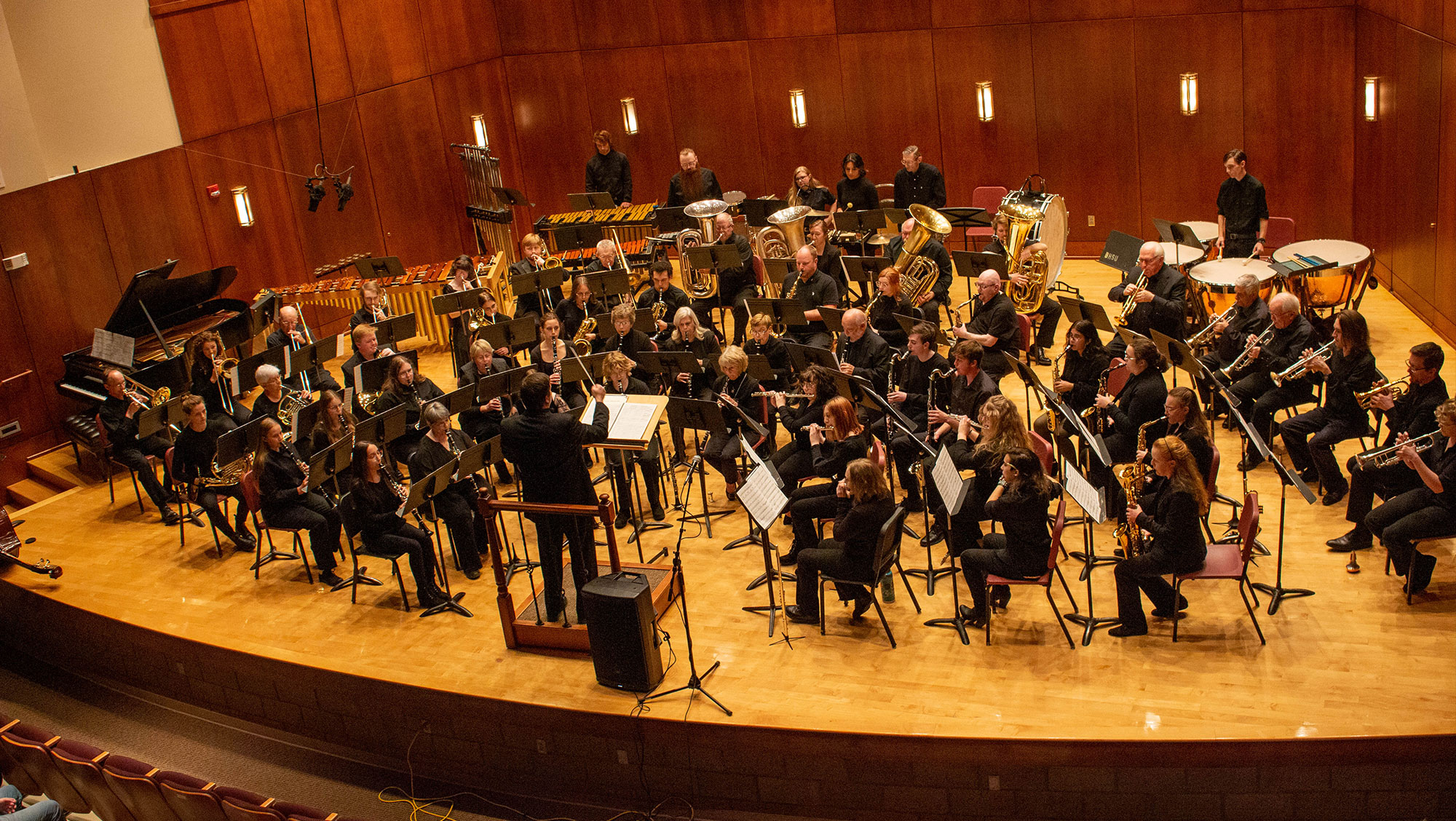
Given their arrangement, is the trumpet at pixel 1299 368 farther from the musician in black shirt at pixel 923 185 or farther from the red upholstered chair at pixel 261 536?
the red upholstered chair at pixel 261 536

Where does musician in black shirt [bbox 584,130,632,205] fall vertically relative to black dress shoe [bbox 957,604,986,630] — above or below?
above

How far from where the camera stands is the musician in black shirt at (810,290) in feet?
32.8

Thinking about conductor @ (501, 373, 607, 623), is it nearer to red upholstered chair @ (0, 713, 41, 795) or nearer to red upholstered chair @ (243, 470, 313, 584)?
red upholstered chair @ (243, 470, 313, 584)

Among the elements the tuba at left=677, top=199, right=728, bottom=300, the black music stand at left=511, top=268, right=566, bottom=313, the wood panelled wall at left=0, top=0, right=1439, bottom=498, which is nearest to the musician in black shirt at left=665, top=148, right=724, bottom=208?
the tuba at left=677, top=199, right=728, bottom=300

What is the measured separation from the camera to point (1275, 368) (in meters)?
7.91

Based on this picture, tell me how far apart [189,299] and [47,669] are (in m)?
3.67

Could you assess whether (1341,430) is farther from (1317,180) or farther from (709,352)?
(1317,180)

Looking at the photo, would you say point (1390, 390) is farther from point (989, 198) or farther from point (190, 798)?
point (190, 798)

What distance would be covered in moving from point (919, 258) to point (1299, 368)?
3.26 m

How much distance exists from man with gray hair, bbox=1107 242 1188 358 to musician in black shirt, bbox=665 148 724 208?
17.7ft

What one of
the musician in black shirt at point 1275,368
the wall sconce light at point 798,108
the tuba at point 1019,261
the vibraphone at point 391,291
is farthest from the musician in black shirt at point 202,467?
the wall sconce light at point 798,108

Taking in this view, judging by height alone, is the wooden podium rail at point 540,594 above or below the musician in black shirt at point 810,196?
below

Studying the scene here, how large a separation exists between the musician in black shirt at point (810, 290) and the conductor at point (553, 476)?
3.20 metres

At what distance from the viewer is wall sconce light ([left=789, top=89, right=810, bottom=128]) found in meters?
14.1
